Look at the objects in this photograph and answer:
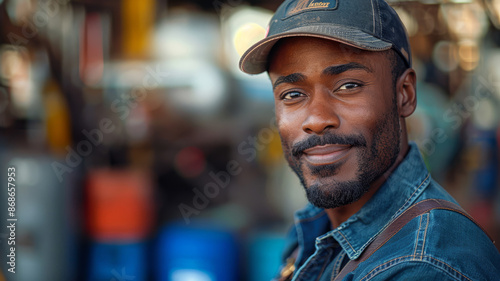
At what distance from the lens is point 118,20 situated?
16.9ft

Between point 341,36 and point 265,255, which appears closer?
point 341,36

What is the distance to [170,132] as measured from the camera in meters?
5.21

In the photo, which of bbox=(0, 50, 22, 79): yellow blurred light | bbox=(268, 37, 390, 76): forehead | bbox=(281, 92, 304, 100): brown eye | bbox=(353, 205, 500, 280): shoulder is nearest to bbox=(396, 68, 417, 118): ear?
bbox=(268, 37, 390, 76): forehead

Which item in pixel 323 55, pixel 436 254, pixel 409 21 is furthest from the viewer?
pixel 409 21

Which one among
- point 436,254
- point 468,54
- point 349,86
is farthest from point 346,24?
point 468,54

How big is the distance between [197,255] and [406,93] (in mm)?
3069

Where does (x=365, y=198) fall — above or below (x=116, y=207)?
above

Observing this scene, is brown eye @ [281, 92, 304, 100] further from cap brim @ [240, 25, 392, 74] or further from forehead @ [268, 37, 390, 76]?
cap brim @ [240, 25, 392, 74]

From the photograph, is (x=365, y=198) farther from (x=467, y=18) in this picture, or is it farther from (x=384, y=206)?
(x=467, y=18)

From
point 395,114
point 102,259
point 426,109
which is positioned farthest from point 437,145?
point 102,259

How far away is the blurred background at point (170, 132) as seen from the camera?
4.34 meters

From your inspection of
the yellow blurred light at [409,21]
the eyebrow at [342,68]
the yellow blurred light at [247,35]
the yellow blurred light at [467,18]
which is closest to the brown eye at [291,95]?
the eyebrow at [342,68]

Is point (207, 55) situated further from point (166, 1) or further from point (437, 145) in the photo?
point (437, 145)

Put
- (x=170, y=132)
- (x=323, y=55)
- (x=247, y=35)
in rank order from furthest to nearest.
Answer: (x=170, y=132) < (x=247, y=35) < (x=323, y=55)
